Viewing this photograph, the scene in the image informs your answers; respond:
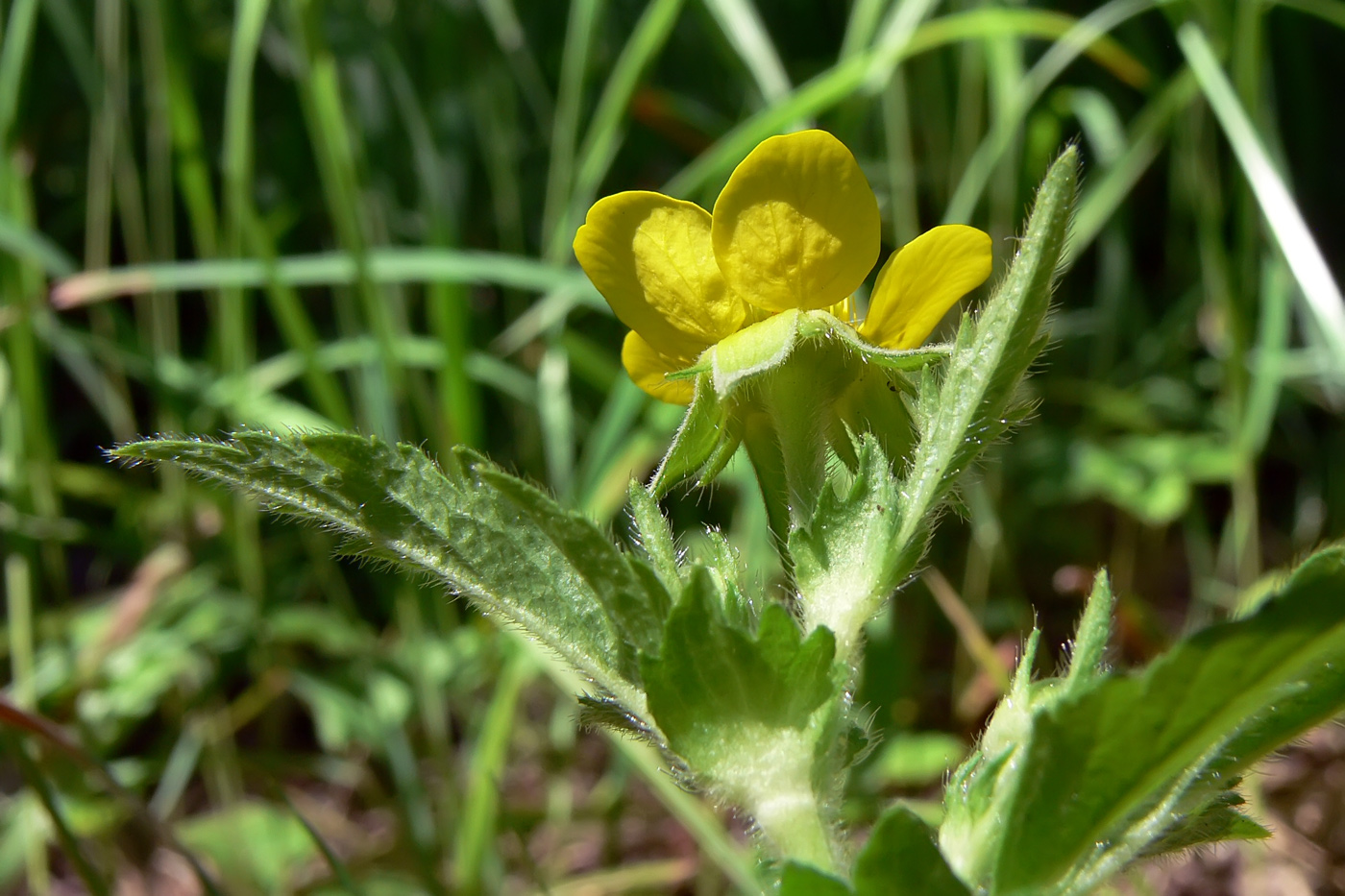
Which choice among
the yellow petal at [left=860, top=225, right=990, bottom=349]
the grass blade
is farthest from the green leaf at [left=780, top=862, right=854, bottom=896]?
the grass blade

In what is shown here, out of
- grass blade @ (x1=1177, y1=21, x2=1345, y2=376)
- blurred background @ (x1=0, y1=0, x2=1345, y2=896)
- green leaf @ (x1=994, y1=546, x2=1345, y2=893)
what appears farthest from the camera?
blurred background @ (x1=0, y1=0, x2=1345, y2=896)

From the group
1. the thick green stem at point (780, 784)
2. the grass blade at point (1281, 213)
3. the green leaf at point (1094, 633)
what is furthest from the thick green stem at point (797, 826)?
the grass blade at point (1281, 213)

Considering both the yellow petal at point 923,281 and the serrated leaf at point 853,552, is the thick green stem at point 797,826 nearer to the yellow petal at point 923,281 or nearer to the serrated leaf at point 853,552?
the serrated leaf at point 853,552

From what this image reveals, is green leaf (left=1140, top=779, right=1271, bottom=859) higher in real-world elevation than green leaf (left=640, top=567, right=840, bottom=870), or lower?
lower

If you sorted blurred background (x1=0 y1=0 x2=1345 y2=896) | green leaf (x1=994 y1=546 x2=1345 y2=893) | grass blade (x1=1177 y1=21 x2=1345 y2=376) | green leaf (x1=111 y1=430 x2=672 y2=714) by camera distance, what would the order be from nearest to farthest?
green leaf (x1=994 y1=546 x2=1345 y2=893), green leaf (x1=111 y1=430 x2=672 y2=714), grass blade (x1=1177 y1=21 x2=1345 y2=376), blurred background (x1=0 y1=0 x2=1345 y2=896)

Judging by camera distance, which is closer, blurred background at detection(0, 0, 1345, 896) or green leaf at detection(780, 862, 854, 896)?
green leaf at detection(780, 862, 854, 896)

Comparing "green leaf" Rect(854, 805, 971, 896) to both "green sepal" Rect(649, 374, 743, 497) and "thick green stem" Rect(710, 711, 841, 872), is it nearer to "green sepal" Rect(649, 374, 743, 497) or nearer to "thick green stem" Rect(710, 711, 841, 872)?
"thick green stem" Rect(710, 711, 841, 872)

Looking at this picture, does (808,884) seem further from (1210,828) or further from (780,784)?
(1210,828)
